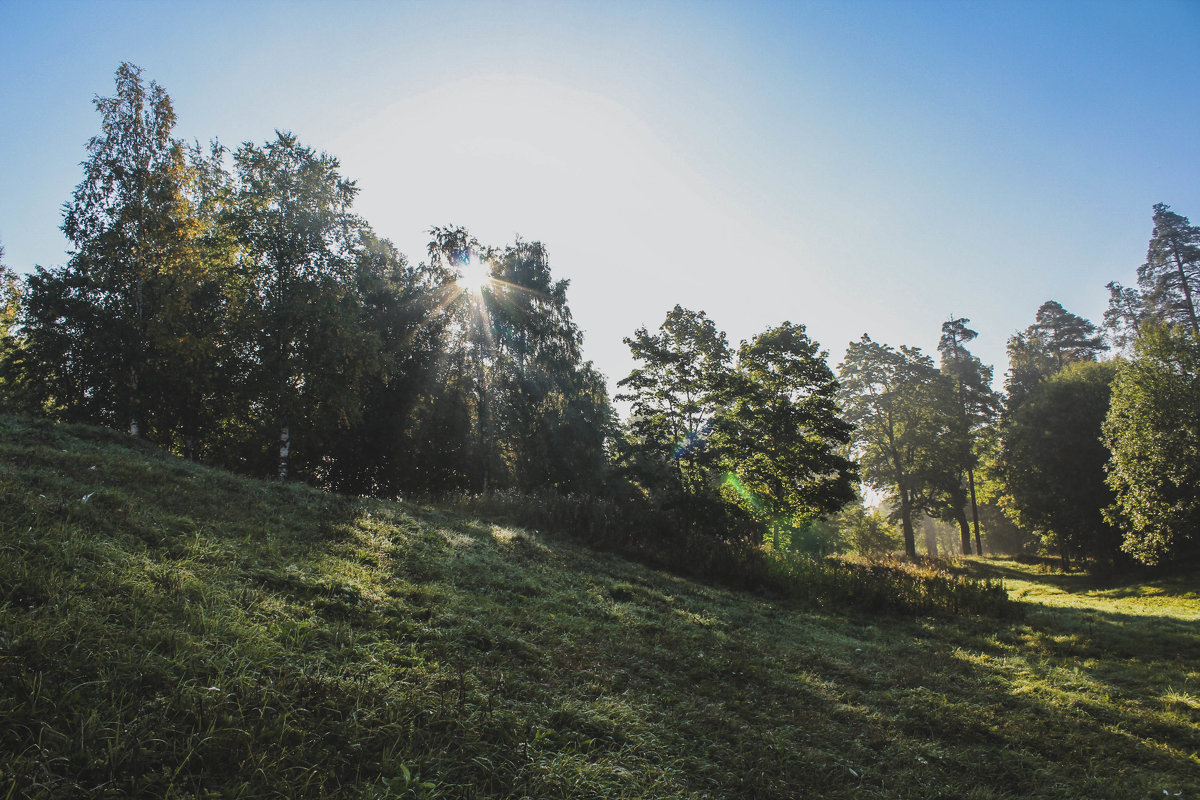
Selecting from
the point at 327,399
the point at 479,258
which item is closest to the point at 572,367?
the point at 479,258

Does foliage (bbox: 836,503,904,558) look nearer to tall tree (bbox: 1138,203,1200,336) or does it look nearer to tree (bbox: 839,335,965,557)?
tree (bbox: 839,335,965,557)

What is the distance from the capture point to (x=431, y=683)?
153 inches

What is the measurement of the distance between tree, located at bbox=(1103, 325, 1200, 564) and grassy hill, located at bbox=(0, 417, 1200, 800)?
1710cm

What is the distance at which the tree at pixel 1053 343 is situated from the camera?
4391 cm

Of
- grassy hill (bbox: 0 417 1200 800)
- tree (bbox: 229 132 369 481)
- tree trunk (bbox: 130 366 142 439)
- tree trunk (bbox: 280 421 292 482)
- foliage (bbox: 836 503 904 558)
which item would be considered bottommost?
foliage (bbox: 836 503 904 558)

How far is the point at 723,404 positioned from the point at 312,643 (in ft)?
65.9

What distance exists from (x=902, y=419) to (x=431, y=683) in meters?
37.7

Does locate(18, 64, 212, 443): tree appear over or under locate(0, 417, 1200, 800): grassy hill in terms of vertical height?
over

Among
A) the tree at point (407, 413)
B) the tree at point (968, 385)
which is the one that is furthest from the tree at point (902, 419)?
the tree at point (407, 413)

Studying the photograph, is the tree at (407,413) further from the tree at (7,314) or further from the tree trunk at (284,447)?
the tree at (7,314)

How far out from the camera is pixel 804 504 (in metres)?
23.5

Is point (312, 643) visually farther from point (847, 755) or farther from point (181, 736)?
point (847, 755)

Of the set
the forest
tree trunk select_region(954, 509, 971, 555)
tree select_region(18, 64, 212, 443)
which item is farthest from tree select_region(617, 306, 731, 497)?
tree trunk select_region(954, 509, 971, 555)

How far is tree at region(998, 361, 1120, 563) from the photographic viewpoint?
2634 centimetres
